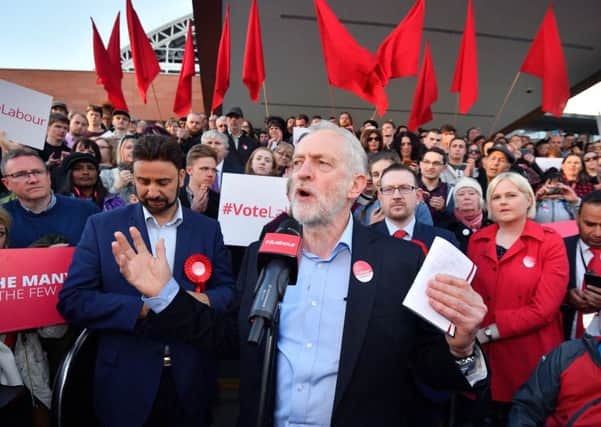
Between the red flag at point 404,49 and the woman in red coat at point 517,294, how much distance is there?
3560mm

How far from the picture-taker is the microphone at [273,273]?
3.68ft

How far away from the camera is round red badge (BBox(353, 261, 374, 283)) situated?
165cm

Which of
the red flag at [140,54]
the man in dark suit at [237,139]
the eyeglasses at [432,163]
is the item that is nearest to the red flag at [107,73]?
the red flag at [140,54]

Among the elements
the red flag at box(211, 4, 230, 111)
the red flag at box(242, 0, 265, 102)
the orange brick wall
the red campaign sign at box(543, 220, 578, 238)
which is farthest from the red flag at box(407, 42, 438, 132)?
the orange brick wall

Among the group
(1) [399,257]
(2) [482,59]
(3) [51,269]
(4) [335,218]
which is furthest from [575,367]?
(2) [482,59]

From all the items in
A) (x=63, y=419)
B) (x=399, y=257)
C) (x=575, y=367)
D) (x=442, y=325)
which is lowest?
(x=63, y=419)

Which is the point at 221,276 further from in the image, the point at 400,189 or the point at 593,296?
the point at 593,296

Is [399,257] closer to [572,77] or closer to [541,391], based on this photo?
[541,391]

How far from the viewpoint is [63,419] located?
192 centimetres

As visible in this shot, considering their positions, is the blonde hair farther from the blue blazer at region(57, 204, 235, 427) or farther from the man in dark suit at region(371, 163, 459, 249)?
the blue blazer at region(57, 204, 235, 427)

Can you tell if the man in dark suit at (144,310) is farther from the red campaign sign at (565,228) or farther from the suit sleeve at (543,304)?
the red campaign sign at (565,228)

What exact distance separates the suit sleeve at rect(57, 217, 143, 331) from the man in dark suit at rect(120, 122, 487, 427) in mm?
432

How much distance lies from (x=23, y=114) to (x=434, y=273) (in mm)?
4519

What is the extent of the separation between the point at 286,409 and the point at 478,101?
1422 centimetres
